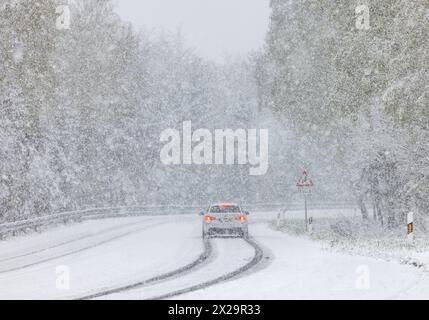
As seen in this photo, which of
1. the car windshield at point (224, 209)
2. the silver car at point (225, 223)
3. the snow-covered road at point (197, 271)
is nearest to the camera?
the snow-covered road at point (197, 271)

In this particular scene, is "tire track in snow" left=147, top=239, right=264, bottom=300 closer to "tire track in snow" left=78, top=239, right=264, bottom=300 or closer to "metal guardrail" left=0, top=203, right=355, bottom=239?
"tire track in snow" left=78, top=239, right=264, bottom=300

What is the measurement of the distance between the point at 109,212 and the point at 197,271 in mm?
31106

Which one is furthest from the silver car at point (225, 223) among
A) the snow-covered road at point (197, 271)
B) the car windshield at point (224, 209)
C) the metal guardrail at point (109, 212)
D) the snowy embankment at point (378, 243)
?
the metal guardrail at point (109, 212)

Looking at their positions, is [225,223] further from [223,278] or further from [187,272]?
[223,278]

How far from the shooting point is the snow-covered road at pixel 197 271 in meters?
12.5

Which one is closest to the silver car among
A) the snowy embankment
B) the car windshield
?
the car windshield

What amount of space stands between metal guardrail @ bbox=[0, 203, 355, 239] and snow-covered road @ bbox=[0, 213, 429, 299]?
6.89 feet

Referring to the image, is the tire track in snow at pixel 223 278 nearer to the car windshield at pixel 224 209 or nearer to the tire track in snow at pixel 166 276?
the tire track in snow at pixel 166 276

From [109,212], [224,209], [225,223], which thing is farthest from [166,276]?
[109,212]

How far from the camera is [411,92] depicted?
2045cm

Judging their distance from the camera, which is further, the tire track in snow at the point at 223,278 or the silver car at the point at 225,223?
the silver car at the point at 225,223

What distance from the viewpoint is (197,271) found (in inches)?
656

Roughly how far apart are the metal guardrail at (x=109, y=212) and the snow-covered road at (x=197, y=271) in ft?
6.89
